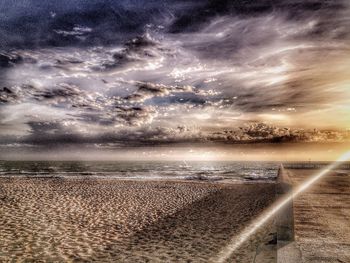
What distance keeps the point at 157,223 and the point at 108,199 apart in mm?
7478

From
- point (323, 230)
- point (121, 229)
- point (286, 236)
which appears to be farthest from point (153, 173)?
point (286, 236)

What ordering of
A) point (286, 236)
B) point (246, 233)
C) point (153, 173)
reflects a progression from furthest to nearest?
point (153, 173), point (246, 233), point (286, 236)

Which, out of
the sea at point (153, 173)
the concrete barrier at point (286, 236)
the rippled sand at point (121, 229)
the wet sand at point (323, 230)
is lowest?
the sea at point (153, 173)

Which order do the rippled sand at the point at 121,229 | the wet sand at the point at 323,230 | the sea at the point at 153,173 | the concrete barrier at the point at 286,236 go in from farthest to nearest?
1. the sea at the point at 153,173
2. the rippled sand at the point at 121,229
3. the wet sand at the point at 323,230
4. the concrete barrier at the point at 286,236

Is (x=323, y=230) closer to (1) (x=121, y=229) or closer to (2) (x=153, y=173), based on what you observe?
(1) (x=121, y=229)

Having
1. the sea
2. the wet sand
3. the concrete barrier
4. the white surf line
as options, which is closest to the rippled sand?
the white surf line

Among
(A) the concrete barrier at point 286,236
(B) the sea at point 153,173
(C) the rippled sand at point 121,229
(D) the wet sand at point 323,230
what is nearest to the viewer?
(A) the concrete barrier at point 286,236

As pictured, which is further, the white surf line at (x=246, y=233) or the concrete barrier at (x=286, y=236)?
the white surf line at (x=246, y=233)

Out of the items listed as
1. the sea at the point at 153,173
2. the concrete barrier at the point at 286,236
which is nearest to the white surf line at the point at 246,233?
the concrete barrier at the point at 286,236

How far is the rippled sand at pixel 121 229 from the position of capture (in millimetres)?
8453

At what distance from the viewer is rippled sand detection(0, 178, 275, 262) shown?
8453 millimetres

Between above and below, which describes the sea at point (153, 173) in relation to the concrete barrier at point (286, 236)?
below

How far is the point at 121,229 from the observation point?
11.4m

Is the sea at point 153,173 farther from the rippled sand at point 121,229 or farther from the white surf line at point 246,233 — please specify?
the white surf line at point 246,233
